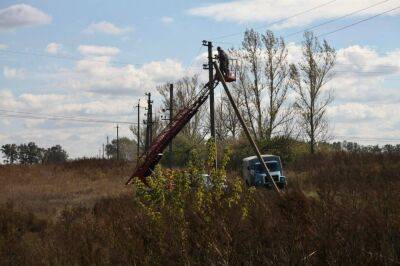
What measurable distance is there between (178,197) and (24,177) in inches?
1386

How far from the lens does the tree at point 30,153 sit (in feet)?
440

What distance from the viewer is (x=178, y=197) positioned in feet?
25.6

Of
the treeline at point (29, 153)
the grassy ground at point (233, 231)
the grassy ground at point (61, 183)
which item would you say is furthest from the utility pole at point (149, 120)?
the treeline at point (29, 153)

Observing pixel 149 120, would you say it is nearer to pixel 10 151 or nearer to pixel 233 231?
pixel 233 231

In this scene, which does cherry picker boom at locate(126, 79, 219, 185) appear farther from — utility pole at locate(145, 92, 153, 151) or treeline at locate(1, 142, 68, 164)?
treeline at locate(1, 142, 68, 164)

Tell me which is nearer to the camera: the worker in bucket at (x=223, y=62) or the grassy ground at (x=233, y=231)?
the grassy ground at (x=233, y=231)

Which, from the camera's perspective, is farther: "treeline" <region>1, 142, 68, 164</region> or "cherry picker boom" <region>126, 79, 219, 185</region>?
"treeline" <region>1, 142, 68, 164</region>

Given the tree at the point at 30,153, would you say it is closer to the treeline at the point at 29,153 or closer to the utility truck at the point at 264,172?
the treeline at the point at 29,153

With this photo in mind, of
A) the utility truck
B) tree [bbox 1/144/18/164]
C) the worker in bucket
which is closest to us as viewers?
the worker in bucket

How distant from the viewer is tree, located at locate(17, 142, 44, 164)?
134m

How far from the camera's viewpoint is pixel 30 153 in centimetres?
13550

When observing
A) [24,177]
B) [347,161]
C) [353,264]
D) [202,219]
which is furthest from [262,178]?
[353,264]

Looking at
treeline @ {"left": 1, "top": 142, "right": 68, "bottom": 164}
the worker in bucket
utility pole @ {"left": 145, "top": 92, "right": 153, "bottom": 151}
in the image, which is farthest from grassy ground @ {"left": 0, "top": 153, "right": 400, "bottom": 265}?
treeline @ {"left": 1, "top": 142, "right": 68, "bottom": 164}

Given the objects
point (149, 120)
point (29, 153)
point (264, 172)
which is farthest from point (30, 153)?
point (264, 172)
